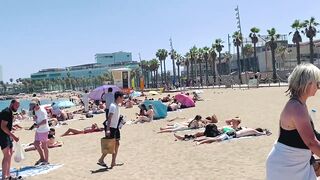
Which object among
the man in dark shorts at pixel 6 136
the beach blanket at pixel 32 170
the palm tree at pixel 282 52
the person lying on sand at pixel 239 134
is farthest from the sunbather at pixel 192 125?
the palm tree at pixel 282 52

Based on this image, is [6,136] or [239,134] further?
→ [239,134]

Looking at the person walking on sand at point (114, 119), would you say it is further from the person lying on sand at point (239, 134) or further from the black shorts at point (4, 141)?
the person lying on sand at point (239, 134)

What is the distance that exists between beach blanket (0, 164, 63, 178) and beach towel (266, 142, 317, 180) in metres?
7.44

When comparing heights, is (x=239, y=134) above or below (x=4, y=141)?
below

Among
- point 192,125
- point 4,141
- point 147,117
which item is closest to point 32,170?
point 4,141

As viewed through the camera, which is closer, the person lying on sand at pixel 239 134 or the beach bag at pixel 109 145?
the beach bag at pixel 109 145

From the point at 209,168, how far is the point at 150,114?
475 inches

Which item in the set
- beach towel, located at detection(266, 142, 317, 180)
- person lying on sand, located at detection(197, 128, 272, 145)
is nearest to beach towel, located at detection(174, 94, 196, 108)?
person lying on sand, located at detection(197, 128, 272, 145)

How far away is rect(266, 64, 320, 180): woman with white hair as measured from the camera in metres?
3.17

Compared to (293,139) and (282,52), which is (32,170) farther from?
(282,52)

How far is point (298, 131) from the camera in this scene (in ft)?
10.5

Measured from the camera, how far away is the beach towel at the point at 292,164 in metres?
3.24

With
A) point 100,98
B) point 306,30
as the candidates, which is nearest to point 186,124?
point 100,98

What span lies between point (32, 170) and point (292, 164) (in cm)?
806
